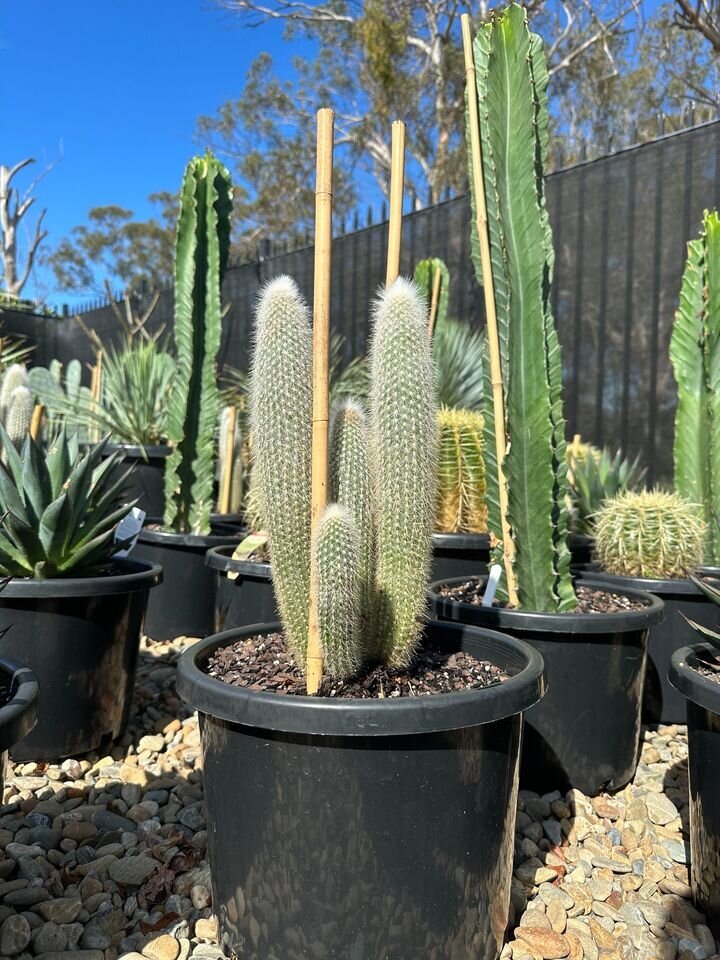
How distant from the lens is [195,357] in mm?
3748

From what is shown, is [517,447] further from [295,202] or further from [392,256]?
[295,202]

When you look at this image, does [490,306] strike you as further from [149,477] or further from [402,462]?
[149,477]

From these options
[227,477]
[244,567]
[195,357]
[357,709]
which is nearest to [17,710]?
[357,709]

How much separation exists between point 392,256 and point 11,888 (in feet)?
5.23

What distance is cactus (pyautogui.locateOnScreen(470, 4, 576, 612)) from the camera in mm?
2289

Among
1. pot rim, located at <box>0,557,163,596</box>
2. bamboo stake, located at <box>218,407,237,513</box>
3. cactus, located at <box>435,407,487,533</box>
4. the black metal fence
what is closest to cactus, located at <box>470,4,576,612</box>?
cactus, located at <box>435,407,487,533</box>

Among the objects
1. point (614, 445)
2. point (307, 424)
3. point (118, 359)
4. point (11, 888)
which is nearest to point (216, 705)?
point (307, 424)

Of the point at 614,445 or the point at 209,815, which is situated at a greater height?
the point at 614,445

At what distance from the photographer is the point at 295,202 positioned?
1862cm

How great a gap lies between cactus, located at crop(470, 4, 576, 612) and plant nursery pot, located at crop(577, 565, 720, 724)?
0.52 metres

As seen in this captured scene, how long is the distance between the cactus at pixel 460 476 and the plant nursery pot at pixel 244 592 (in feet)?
3.17

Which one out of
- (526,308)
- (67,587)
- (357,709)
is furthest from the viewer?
(526,308)

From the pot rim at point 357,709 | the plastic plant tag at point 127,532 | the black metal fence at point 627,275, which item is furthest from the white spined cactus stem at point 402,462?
the black metal fence at point 627,275

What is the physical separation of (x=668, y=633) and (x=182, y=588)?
2161mm
